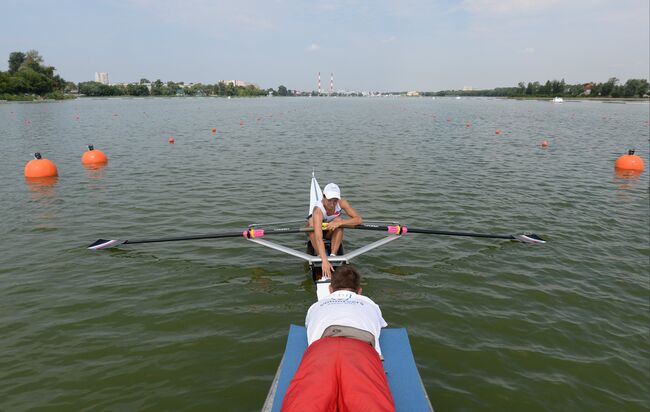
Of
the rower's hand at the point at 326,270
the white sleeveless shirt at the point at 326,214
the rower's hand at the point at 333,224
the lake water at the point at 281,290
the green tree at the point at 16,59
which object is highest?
the green tree at the point at 16,59

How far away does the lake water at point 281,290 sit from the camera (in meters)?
5.69

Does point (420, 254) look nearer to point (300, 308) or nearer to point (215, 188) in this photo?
point (300, 308)

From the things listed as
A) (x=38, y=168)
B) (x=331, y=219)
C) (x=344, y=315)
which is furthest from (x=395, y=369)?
(x=38, y=168)

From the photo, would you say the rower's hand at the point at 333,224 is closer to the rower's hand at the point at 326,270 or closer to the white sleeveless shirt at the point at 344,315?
the rower's hand at the point at 326,270

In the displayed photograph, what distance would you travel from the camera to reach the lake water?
5688 mm

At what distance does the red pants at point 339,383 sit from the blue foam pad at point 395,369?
33.9 inches

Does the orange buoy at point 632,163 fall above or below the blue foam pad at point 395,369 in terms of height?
above

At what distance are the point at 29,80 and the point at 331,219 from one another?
135m

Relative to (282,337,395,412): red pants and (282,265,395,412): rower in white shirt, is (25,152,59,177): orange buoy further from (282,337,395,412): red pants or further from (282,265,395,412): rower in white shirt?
(282,337,395,412): red pants

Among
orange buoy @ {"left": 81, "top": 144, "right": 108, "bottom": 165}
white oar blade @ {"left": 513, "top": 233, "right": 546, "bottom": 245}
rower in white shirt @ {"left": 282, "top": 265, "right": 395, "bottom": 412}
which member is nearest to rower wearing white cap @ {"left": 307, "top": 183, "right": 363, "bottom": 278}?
rower in white shirt @ {"left": 282, "top": 265, "right": 395, "bottom": 412}

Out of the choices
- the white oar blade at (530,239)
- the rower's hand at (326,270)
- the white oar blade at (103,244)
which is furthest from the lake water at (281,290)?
the rower's hand at (326,270)

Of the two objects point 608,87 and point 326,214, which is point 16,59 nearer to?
point 326,214

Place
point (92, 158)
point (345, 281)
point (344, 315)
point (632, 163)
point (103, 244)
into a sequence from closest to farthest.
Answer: point (344, 315), point (345, 281), point (103, 244), point (632, 163), point (92, 158)

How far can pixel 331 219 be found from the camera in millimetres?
8875
